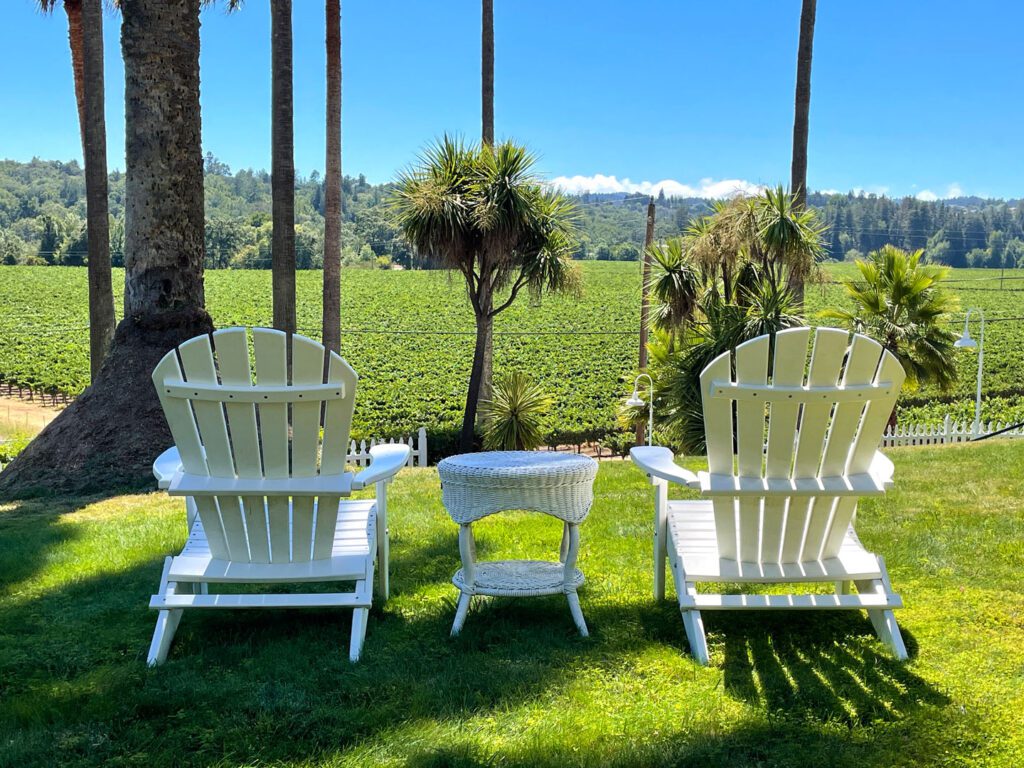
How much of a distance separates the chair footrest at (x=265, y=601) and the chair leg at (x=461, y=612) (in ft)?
1.13

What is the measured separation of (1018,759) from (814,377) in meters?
1.25

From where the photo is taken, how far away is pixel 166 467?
10.0ft

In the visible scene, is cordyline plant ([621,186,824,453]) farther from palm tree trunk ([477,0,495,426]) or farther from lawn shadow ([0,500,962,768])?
lawn shadow ([0,500,962,768])

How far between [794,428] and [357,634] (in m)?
1.67

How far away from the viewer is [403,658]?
2.86m

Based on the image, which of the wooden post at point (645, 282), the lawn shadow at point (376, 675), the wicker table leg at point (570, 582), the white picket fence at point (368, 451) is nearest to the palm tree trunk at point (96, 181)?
the white picket fence at point (368, 451)

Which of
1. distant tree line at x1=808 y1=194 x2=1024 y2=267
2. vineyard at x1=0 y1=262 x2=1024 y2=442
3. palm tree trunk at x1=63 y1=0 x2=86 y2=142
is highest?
distant tree line at x1=808 y1=194 x2=1024 y2=267

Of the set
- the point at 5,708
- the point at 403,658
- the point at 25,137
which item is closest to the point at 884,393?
the point at 403,658

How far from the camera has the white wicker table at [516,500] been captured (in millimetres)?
3039

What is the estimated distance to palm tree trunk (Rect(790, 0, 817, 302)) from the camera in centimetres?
1279

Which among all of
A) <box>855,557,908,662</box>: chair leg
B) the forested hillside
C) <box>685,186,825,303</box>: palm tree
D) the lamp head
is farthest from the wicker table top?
the forested hillside

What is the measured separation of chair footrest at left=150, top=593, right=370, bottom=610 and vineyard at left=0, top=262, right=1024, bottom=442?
872 centimetres

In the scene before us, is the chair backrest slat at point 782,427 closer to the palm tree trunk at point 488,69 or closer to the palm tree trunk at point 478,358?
the palm tree trunk at point 478,358

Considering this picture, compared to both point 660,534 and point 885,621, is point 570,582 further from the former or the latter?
point 885,621
